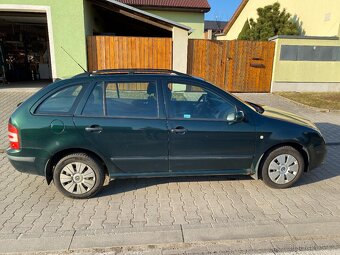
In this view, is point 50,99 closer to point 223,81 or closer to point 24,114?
point 24,114

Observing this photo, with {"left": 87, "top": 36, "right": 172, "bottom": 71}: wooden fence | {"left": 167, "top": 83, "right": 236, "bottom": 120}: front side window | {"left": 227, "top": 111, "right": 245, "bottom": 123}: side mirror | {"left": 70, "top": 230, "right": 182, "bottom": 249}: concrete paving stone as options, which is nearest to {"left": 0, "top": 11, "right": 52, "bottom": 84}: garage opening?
{"left": 87, "top": 36, "right": 172, "bottom": 71}: wooden fence

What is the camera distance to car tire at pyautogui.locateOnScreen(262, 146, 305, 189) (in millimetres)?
3615

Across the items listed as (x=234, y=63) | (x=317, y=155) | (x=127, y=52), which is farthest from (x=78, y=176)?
(x=234, y=63)

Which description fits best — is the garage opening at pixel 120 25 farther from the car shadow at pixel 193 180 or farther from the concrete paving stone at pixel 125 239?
the concrete paving stone at pixel 125 239

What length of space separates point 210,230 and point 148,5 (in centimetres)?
1397

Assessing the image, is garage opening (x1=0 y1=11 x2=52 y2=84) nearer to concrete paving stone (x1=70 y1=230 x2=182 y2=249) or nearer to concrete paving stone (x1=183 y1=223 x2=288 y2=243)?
concrete paving stone (x1=70 y1=230 x2=182 y2=249)

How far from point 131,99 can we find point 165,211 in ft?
4.72

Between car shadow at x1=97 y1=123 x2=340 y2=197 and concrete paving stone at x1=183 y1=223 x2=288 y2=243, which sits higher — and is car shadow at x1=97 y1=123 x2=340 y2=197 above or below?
above

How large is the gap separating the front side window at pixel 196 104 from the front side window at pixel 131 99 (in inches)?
9.0

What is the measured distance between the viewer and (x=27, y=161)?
3264 millimetres

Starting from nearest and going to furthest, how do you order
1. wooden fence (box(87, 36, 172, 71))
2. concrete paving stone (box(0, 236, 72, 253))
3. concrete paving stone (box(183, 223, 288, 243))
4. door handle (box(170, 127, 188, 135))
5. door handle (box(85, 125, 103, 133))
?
concrete paving stone (box(0, 236, 72, 253)) → concrete paving stone (box(183, 223, 288, 243)) → door handle (box(85, 125, 103, 133)) → door handle (box(170, 127, 188, 135)) → wooden fence (box(87, 36, 172, 71))

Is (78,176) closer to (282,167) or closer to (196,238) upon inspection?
(196,238)

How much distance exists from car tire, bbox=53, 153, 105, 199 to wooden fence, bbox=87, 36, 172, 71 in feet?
23.6

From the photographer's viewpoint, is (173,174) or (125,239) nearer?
(125,239)
